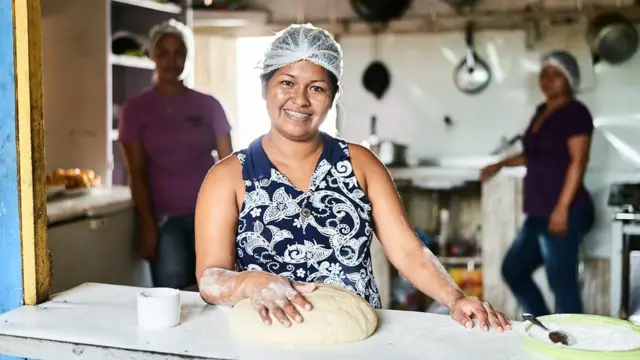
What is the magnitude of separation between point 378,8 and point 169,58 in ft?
5.11

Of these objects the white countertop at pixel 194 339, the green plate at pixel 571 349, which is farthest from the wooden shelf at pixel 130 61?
the green plate at pixel 571 349

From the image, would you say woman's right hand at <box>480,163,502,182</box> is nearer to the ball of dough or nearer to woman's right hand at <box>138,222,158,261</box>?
woman's right hand at <box>138,222,158,261</box>

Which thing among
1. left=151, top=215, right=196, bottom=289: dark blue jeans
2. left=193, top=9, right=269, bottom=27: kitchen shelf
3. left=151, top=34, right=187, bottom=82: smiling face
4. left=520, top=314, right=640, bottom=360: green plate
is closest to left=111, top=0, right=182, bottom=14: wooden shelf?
left=193, top=9, right=269, bottom=27: kitchen shelf

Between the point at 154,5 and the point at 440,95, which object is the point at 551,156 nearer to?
the point at 440,95

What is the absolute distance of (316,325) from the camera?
116cm

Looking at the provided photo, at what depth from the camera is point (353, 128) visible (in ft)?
14.5

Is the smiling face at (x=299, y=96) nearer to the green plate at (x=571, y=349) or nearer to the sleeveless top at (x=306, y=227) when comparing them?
the sleeveless top at (x=306, y=227)

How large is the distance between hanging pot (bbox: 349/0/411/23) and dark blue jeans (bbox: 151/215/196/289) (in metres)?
1.77

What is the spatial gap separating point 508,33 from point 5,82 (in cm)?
330

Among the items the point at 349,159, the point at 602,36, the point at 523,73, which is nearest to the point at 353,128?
the point at 523,73

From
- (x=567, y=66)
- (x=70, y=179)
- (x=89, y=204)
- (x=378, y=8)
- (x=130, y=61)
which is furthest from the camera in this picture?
(x=378, y=8)

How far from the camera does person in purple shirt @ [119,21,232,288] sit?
2.92 m

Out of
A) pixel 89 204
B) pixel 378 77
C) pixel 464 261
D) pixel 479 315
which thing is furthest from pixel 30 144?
pixel 378 77

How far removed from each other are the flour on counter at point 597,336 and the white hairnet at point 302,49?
690mm
